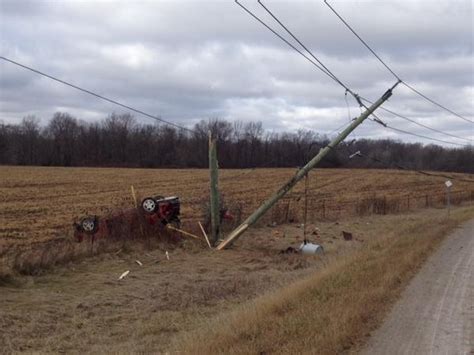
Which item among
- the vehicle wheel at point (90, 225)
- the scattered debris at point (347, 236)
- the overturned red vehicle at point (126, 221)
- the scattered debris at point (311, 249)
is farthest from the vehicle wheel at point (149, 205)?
the scattered debris at point (347, 236)

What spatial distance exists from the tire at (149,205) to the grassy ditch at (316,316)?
258 inches

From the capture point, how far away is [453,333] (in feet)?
24.4

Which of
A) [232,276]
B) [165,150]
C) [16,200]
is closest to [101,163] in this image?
[165,150]

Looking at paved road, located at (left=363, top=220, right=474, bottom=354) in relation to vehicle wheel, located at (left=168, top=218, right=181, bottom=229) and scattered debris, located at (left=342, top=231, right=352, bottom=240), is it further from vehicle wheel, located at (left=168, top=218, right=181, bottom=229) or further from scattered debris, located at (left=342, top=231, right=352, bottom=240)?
vehicle wheel, located at (left=168, top=218, right=181, bottom=229)

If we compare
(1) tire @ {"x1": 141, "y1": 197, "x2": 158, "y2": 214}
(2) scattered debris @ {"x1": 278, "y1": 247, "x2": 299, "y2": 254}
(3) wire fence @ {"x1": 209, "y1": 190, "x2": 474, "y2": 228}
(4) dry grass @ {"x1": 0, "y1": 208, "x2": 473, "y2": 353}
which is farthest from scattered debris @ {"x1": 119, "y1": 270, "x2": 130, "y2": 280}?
(3) wire fence @ {"x1": 209, "y1": 190, "x2": 474, "y2": 228}

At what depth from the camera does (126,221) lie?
16.3 meters

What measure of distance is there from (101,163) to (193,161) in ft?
70.1

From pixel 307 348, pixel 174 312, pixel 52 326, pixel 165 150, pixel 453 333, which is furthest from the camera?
pixel 165 150

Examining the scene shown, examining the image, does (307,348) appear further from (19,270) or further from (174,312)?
(19,270)

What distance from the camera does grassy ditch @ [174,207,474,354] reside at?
662cm

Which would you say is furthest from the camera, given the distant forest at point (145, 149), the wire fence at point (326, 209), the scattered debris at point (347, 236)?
the distant forest at point (145, 149)

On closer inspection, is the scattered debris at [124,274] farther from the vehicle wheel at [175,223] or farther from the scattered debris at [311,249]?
the scattered debris at [311,249]

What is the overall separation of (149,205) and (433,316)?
10314 millimetres

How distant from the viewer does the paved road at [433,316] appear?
6824 mm
